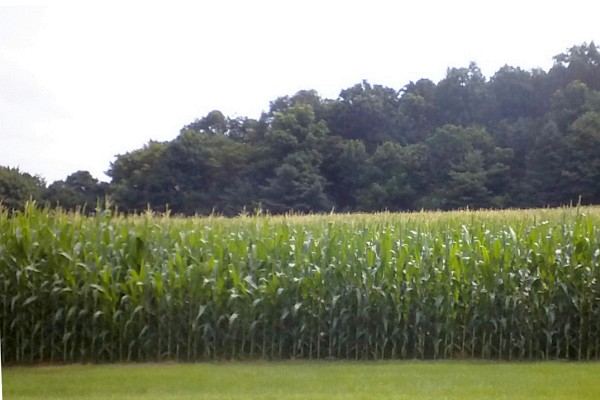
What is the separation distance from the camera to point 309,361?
4477mm

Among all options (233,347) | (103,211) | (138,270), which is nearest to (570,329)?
(233,347)

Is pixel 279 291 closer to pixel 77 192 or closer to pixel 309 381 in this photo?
pixel 309 381

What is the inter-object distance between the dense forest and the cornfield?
142 millimetres

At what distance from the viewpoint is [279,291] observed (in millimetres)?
4473

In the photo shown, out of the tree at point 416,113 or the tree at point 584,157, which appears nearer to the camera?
the tree at point 584,157

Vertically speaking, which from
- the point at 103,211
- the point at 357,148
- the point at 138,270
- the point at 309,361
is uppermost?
the point at 357,148

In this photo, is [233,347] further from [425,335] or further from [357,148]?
[357,148]

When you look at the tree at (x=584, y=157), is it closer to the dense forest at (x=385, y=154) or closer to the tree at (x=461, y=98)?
the dense forest at (x=385, y=154)

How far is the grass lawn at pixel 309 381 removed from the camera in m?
3.76

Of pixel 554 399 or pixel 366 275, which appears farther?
pixel 366 275

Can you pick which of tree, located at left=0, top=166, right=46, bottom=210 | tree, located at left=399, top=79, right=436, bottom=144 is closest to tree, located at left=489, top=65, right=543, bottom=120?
tree, located at left=399, top=79, right=436, bottom=144

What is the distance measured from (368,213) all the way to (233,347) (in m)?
1.27

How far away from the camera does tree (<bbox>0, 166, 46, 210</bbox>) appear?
453cm

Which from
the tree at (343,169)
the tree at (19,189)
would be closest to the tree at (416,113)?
the tree at (343,169)
